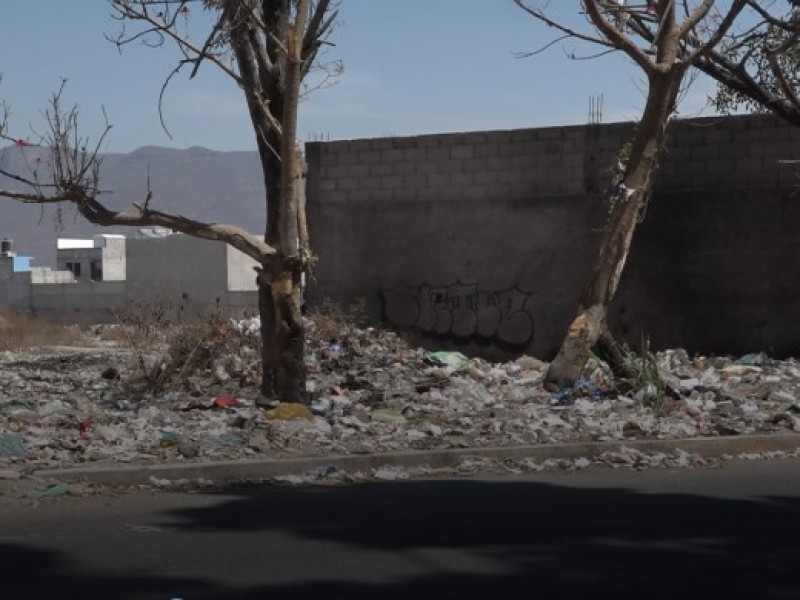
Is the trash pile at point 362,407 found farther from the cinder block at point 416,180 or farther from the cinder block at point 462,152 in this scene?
the cinder block at point 462,152

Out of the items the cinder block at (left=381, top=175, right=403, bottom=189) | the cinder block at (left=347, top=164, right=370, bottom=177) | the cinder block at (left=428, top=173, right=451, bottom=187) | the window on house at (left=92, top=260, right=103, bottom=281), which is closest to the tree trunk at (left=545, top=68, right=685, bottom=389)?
the cinder block at (left=428, top=173, right=451, bottom=187)

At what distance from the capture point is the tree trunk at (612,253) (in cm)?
1526

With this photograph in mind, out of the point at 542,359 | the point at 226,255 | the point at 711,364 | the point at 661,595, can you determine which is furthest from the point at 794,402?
the point at 226,255

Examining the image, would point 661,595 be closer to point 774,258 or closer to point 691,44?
point 691,44

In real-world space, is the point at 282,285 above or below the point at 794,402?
above

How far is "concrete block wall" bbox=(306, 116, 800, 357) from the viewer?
19.7 m

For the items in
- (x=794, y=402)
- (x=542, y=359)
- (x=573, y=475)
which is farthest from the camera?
(x=542, y=359)

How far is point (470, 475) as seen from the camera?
11.5 metres

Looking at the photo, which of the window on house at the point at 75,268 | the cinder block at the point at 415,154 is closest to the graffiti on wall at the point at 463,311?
the cinder block at the point at 415,154

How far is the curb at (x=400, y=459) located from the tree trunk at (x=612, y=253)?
112 inches

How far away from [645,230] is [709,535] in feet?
40.4

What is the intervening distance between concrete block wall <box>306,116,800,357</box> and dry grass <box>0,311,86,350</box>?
26.3 feet

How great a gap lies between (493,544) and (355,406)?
22.0ft

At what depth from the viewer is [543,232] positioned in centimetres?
2094
